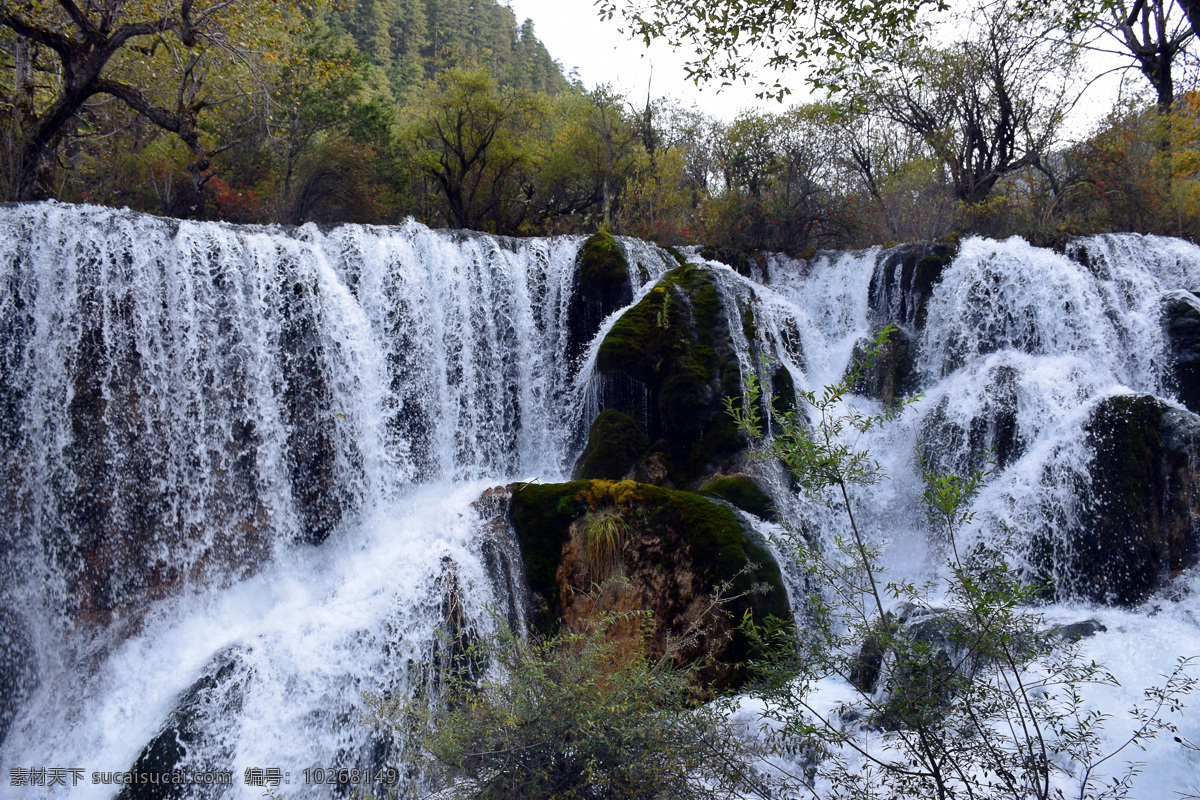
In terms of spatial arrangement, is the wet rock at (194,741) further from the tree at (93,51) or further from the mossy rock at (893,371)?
the mossy rock at (893,371)

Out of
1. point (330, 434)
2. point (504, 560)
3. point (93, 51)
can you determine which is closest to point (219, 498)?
point (330, 434)

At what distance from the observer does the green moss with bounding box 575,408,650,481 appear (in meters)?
8.60

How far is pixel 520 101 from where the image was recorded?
18.1 m

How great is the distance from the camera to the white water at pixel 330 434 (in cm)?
578

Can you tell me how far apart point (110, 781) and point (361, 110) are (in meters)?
16.4

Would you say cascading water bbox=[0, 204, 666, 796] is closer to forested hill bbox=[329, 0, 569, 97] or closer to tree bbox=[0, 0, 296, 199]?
tree bbox=[0, 0, 296, 199]

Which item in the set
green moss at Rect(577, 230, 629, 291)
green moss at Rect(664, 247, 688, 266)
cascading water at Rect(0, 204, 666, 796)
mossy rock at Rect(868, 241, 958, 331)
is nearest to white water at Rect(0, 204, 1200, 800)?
cascading water at Rect(0, 204, 666, 796)

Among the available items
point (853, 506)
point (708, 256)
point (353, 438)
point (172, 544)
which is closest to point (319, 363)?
point (353, 438)

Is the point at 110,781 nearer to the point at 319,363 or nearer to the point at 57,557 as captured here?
the point at 57,557

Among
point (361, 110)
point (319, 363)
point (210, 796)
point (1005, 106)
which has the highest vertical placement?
point (361, 110)

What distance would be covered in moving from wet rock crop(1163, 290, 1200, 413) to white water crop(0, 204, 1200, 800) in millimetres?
204

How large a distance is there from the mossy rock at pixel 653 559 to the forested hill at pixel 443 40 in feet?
108

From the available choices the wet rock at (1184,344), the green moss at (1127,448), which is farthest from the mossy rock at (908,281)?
the green moss at (1127,448)

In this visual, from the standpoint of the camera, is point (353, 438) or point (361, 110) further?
point (361, 110)
